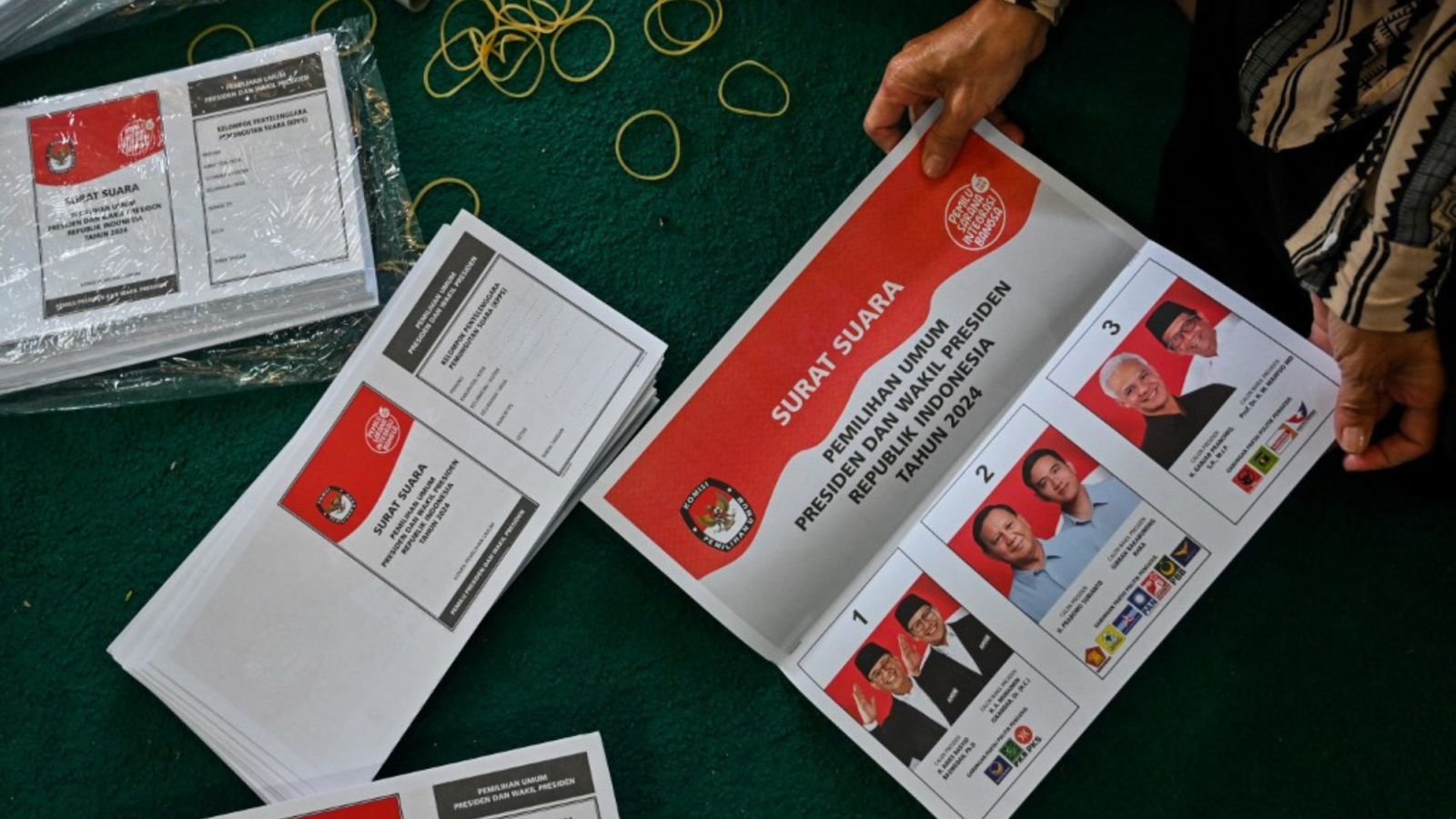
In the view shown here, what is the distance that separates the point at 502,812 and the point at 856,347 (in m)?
0.40

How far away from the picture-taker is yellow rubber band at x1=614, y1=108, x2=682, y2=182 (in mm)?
867

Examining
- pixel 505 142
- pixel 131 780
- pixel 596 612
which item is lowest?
pixel 131 780

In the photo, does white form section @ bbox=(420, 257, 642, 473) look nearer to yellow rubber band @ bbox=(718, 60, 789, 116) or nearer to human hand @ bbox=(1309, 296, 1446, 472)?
yellow rubber band @ bbox=(718, 60, 789, 116)

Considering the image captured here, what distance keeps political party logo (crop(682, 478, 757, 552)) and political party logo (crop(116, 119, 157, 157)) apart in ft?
1.57

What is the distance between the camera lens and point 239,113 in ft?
2.84

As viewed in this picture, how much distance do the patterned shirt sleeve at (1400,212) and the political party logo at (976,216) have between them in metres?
0.21

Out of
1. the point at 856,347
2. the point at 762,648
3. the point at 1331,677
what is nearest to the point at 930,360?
the point at 856,347

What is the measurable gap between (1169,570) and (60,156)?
0.85 meters

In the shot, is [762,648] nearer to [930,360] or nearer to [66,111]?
[930,360]

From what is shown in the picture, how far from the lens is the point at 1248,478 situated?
772mm

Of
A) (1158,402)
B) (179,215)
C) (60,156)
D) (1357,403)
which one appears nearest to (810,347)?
(1158,402)

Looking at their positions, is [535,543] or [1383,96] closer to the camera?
[1383,96]

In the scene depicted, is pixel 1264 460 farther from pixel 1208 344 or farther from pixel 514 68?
pixel 514 68

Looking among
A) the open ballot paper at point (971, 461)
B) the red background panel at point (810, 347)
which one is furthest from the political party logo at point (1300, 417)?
the red background panel at point (810, 347)
